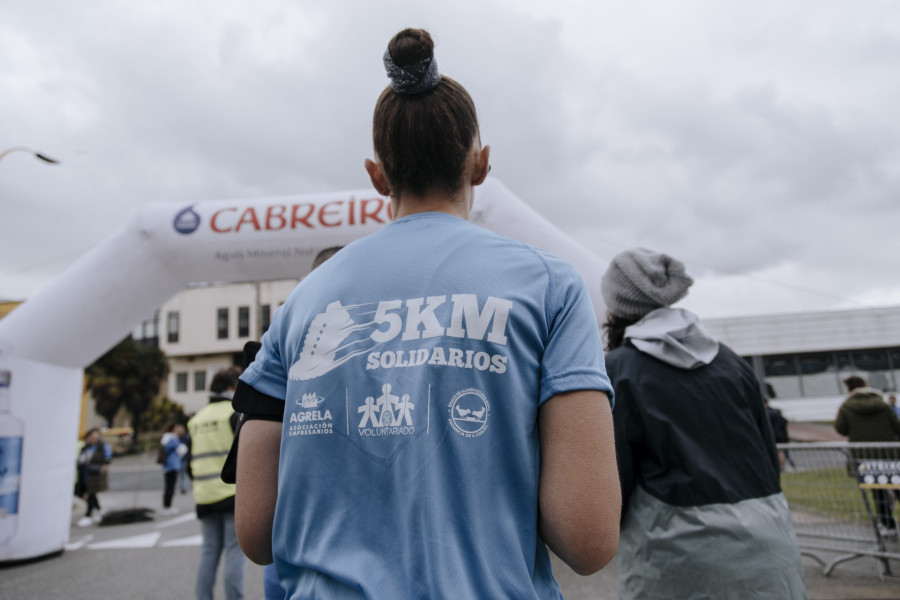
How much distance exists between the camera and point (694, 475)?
1.86 m

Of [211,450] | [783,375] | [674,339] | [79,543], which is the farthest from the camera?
[783,375]

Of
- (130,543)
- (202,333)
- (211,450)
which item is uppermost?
(202,333)

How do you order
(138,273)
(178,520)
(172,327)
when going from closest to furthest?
(138,273)
(178,520)
(172,327)

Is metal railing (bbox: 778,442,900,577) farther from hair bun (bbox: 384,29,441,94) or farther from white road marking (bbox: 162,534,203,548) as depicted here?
white road marking (bbox: 162,534,203,548)

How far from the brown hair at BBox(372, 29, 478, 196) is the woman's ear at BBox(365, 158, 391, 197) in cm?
5

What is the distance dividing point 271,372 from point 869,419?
25.4 feet

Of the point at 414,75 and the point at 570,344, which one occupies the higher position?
the point at 414,75

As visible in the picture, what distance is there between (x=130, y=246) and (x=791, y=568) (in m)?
6.02

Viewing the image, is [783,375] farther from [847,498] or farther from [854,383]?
[847,498]

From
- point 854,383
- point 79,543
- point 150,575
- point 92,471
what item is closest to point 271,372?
point 150,575

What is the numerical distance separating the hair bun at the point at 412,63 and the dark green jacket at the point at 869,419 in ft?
24.8

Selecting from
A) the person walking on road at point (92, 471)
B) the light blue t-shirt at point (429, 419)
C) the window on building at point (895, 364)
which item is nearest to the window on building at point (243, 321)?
the person walking on road at point (92, 471)

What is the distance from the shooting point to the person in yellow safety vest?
4157mm

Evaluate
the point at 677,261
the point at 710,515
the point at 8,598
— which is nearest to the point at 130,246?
the point at 8,598
